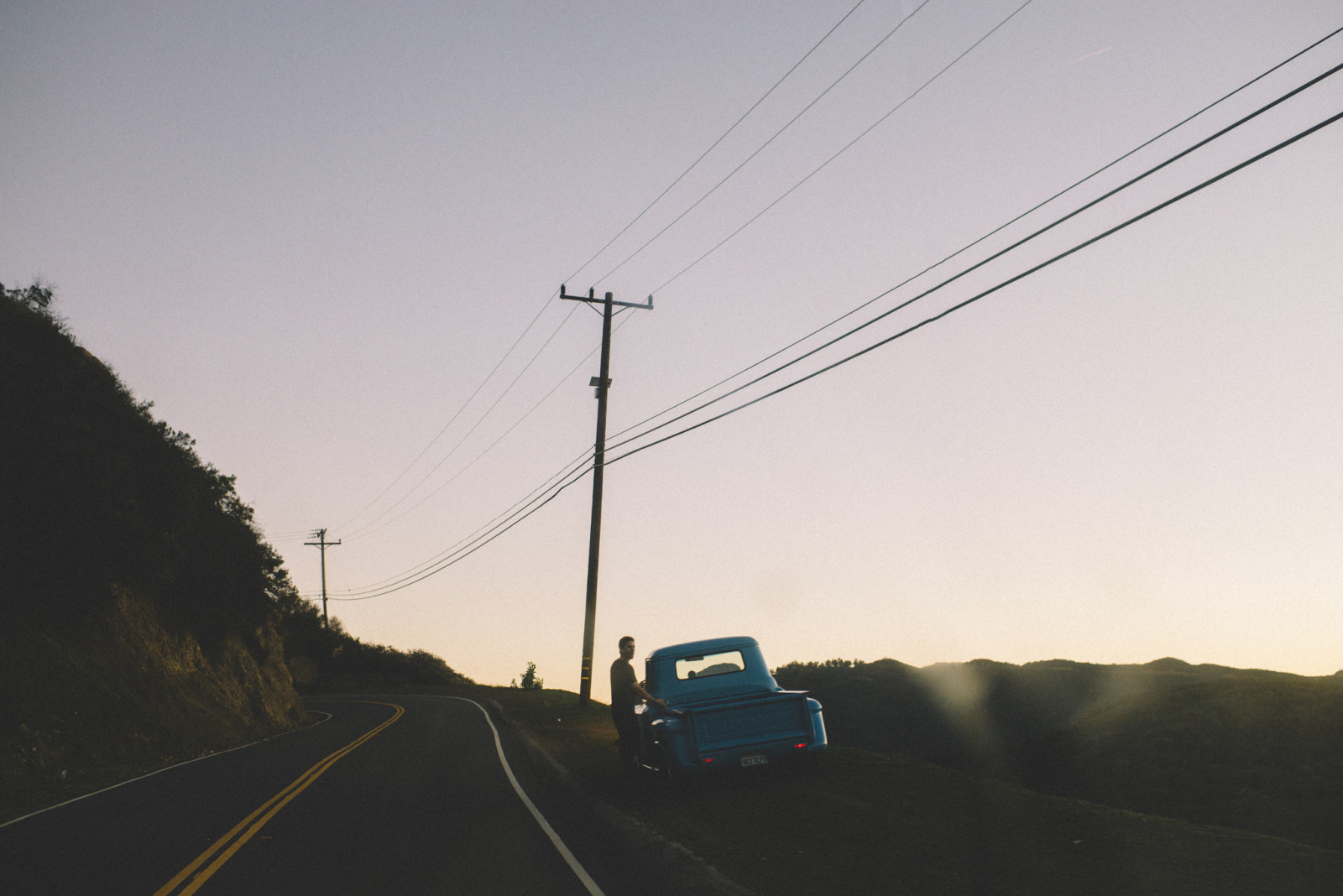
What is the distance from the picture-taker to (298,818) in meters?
9.09

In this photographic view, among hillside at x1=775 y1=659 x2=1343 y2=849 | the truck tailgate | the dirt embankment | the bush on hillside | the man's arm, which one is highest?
the bush on hillside

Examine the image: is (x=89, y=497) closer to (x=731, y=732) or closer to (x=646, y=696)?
(x=646, y=696)

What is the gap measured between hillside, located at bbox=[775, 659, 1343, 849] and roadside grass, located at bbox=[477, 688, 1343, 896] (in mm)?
36844

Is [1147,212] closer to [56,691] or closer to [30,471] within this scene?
[56,691]

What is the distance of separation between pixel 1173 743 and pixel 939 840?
106856mm

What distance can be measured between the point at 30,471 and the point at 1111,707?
132102 millimetres

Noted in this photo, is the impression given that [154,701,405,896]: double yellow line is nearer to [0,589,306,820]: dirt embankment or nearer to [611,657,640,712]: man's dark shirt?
[0,589,306,820]: dirt embankment

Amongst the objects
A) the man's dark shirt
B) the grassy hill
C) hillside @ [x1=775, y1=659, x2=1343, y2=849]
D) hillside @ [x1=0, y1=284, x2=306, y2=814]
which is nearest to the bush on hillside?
hillside @ [x1=0, y1=284, x2=306, y2=814]

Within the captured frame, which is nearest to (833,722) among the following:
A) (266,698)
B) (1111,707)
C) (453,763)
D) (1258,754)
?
(1111,707)

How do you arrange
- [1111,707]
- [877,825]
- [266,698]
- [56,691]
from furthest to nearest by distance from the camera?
[1111,707] → [266,698] → [56,691] → [877,825]

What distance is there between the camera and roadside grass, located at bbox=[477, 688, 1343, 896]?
18.0ft

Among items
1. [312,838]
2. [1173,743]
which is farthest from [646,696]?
[1173,743]

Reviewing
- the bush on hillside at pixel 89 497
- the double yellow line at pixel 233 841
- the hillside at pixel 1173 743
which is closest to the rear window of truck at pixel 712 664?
the double yellow line at pixel 233 841

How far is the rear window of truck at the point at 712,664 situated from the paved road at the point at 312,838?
8.56 ft
